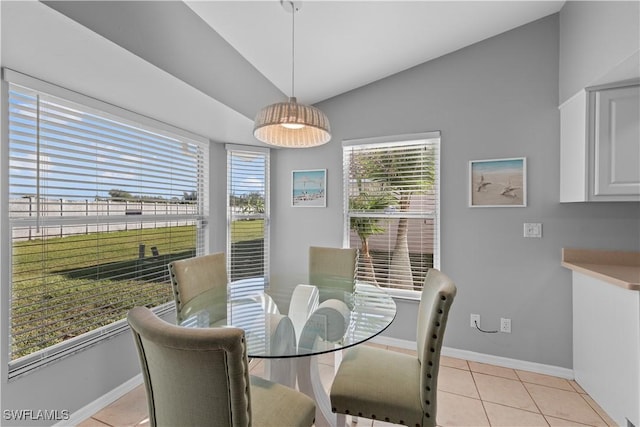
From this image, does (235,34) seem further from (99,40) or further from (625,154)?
(625,154)

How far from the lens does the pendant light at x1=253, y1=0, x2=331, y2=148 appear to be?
1.54 m

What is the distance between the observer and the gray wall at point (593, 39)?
5.33 feet

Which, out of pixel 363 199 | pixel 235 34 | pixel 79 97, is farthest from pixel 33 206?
pixel 363 199

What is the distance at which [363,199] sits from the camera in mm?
3098

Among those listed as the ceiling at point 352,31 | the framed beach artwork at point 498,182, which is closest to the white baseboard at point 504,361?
the framed beach artwork at point 498,182

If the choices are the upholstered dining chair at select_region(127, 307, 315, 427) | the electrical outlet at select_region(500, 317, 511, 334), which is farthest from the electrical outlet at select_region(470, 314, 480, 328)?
the upholstered dining chair at select_region(127, 307, 315, 427)

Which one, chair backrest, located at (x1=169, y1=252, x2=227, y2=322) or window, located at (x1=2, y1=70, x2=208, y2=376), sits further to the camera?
chair backrest, located at (x1=169, y1=252, x2=227, y2=322)

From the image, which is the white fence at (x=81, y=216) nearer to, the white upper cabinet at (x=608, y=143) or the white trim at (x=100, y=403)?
the white trim at (x=100, y=403)

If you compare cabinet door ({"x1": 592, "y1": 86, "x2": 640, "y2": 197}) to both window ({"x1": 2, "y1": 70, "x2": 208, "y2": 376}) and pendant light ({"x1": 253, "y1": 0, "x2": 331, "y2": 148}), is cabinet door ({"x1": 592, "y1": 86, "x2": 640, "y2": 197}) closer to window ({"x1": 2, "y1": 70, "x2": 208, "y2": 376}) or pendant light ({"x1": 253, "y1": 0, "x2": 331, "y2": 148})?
pendant light ({"x1": 253, "y1": 0, "x2": 331, "y2": 148})

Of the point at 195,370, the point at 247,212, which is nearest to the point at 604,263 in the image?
the point at 195,370

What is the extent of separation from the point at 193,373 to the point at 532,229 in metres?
2.70

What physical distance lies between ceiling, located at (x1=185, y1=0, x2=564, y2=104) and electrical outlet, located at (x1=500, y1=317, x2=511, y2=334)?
2463 millimetres

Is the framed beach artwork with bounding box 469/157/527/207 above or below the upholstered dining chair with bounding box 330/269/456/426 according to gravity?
above

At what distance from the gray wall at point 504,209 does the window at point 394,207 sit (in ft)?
0.40
